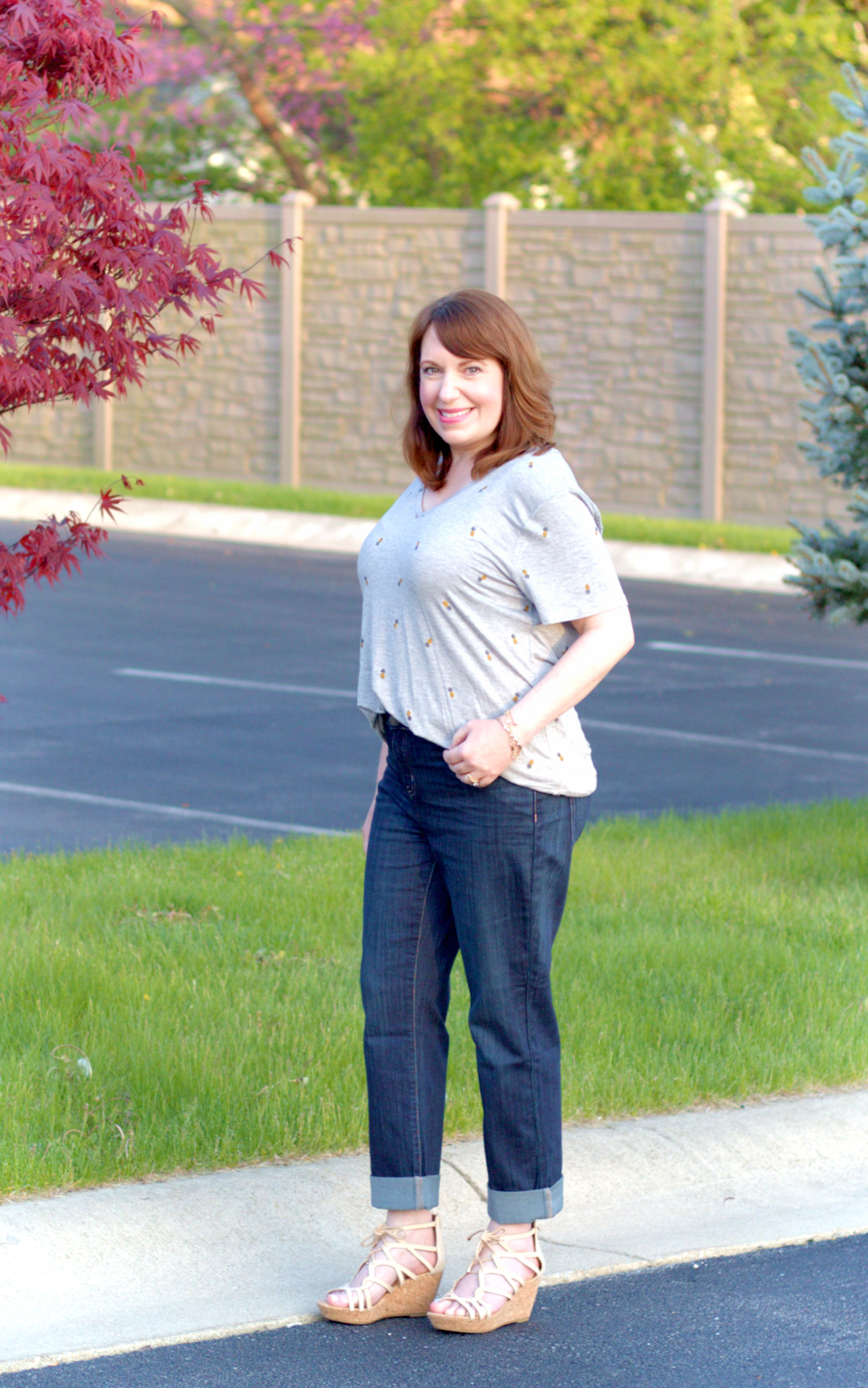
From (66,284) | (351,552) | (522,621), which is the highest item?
(66,284)

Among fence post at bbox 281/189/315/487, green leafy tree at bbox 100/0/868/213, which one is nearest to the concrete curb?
fence post at bbox 281/189/315/487

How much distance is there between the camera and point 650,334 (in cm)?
2106

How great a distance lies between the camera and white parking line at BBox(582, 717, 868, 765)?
10.3 meters

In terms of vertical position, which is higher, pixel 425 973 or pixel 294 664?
pixel 425 973

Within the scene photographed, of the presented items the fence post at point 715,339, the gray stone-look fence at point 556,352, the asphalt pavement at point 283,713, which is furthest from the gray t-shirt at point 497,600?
the fence post at point 715,339

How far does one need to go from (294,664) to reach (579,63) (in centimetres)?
1292

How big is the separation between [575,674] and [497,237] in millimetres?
19045

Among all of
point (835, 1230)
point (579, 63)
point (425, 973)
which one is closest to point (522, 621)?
point (425, 973)

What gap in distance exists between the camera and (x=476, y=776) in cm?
375

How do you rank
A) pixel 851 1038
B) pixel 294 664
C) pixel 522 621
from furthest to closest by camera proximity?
→ pixel 294 664
pixel 851 1038
pixel 522 621

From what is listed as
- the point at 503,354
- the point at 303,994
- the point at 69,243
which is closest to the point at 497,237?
the point at 303,994

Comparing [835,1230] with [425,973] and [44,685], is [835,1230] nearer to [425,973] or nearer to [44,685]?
[425,973]

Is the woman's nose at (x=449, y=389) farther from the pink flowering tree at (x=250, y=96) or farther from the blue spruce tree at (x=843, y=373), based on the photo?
the pink flowering tree at (x=250, y=96)

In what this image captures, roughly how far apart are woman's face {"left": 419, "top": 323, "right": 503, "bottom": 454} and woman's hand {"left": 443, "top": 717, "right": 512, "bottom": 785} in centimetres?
57
